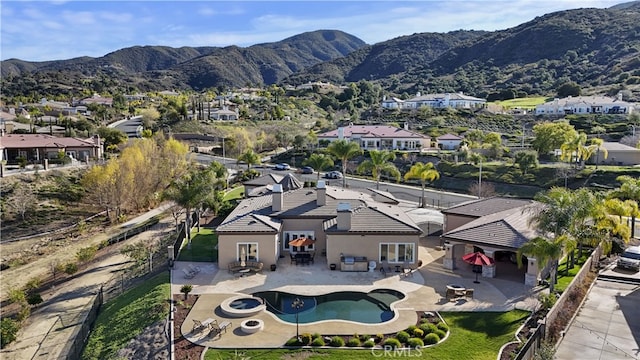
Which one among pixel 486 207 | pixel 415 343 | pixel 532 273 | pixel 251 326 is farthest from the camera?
pixel 486 207

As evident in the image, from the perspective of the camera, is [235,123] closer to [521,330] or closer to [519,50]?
[521,330]

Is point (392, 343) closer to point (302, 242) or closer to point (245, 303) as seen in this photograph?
point (245, 303)

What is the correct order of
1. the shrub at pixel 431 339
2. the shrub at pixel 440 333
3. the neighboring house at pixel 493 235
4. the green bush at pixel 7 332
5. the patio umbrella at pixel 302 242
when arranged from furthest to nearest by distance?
the patio umbrella at pixel 302 242 < the neighboring house at pixel 493 235 < the green bush at pixel 7 332 < the shrub at pixel 440 333 < the shrub at pixel 431 339

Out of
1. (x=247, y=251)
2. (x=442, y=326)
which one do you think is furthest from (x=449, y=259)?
(x=247, y=251)

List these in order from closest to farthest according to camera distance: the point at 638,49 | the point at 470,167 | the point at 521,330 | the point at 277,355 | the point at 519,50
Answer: the point at 277,355 → the point at 521,330 → the point at 470,167 → the point at 638,49 → the point at 519,50

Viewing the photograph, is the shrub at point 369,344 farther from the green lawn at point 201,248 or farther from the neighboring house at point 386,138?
the neighboring house at point 386,138

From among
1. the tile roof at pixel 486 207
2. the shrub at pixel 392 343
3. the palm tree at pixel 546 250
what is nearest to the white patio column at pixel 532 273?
the palm tree at pixel 546 250

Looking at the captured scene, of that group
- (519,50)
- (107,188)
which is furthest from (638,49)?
(107,188)
